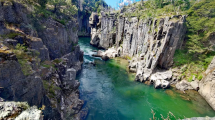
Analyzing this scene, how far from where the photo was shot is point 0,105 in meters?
3.99

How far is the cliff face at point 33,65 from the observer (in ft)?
22.2

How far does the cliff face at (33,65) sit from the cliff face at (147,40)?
17189 millimetres

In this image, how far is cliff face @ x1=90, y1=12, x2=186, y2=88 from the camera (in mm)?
24516

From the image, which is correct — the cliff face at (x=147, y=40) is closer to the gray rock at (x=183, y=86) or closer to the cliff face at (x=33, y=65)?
the gray rock at (x=183, y=86)

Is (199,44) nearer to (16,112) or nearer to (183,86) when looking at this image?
(183,86)

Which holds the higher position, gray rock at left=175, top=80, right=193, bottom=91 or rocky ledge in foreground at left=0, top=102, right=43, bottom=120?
rocky ledge in foreground at left=0, top=102, right=43, bottom=120

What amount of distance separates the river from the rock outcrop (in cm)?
85

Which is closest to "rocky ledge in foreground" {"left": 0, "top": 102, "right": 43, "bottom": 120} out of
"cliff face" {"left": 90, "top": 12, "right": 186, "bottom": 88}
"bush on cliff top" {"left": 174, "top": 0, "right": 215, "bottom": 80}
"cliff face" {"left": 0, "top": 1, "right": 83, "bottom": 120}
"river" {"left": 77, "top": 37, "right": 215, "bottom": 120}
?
"cliff face" {"left": 0, "top": 1, "right": 83, "bottom": 120}

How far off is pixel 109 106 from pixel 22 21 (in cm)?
1717

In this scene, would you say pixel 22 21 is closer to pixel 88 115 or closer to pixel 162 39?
pixel 88 115

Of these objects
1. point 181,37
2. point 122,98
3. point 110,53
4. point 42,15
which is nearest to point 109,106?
point 122,98

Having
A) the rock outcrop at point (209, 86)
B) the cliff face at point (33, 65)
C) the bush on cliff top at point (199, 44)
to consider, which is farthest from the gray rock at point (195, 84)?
the cliff face at point (33, 65)

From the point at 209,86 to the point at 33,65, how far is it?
2754cm

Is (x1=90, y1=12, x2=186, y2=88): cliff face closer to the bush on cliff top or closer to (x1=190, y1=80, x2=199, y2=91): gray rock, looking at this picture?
the bush on cliff top
